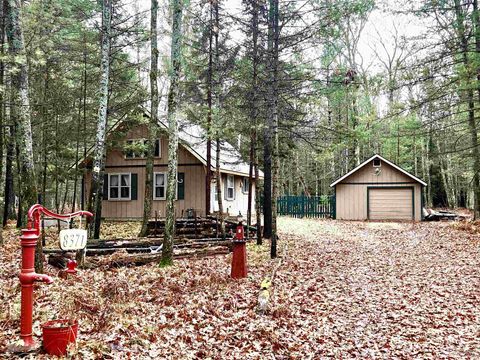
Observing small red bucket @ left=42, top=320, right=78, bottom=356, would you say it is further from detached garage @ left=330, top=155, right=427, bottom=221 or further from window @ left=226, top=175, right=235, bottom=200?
detached garage @ left=330, top=155, right=427, bottom=221

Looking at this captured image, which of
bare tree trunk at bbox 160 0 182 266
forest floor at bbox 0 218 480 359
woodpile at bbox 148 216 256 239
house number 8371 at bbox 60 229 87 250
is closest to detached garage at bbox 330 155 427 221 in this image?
woodpile at bbox 148 216 256 239

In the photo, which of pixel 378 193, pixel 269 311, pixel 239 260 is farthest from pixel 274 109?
pixel 378 193

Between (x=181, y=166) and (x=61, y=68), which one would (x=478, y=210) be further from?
(x=61, y=68)

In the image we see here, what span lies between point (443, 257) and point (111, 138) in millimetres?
15247

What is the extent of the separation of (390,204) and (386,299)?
19971 millimetres

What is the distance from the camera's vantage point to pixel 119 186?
23625mm

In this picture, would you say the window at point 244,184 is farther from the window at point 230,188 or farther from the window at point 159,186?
the window at point 159,186

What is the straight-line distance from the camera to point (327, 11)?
450 inches

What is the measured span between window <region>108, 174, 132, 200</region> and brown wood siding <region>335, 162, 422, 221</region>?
13824 millimetres

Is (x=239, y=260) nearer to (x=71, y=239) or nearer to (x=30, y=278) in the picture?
(x=71, y=239)

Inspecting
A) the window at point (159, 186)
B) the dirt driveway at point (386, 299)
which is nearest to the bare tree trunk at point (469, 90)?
the dirt driveway at point (386, 299)

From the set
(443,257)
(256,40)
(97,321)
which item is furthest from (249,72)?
A: (97,321)

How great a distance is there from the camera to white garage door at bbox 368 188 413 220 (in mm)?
26031

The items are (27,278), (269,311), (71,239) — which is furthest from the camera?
(269,311)
